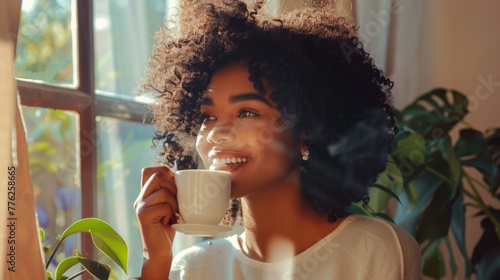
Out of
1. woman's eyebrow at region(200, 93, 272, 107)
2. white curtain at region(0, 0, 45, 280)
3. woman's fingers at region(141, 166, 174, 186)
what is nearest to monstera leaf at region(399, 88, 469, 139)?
woman's eyebrow at region(200, 93, 272, 107)

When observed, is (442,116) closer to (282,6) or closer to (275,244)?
(282,6)

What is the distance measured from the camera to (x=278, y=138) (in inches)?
47.5

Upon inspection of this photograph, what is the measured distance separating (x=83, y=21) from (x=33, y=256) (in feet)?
2.58

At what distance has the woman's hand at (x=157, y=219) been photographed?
1.10m

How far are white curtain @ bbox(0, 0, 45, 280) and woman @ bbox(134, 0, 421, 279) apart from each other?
0.25m

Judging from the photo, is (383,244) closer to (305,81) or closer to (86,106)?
(305,81)

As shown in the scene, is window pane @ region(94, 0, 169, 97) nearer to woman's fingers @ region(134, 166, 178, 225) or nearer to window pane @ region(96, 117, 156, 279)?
window pane @ region(96, 117, 156, 279)

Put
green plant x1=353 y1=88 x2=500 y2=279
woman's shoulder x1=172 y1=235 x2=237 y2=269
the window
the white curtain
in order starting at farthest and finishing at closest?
1. green plant x1=353 y1=88 x2=500 y2=279
2. the window
3. woman's shoulder x1=172 y1=235 x2=237 y2=269
4. the white curtain

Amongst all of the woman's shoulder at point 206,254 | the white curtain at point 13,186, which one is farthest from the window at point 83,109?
the white curtain at point 13,186

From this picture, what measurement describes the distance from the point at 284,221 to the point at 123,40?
637mm

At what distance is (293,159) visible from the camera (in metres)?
1.24

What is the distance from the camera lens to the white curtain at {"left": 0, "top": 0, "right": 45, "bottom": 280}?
0.83 meters

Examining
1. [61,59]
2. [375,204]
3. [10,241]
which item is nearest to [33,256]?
[10,241]

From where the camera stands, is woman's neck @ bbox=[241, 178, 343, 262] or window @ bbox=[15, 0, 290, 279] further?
window @ bbox=[15, 0, 290, 279]
